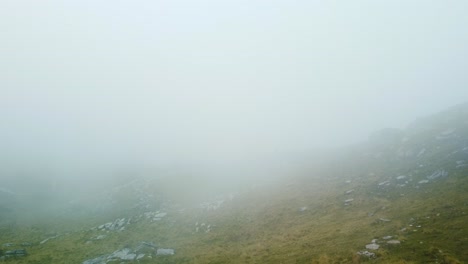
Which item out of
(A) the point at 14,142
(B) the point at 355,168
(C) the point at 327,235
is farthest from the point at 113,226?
(A) the point at 14,142

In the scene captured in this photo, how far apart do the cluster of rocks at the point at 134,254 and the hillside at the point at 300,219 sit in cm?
17

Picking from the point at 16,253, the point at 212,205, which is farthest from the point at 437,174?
the point at 16,253

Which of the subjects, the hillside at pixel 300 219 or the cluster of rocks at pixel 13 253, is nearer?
the hillside at pixel 300 219

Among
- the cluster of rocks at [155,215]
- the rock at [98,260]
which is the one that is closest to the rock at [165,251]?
the rock at [98,260]

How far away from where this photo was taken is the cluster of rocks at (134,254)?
138 feet

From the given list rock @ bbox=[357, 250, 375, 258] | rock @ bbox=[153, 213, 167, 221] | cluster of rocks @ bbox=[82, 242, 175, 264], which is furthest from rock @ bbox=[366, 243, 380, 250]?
rock @ bbox=[153, 213, 167, 221]

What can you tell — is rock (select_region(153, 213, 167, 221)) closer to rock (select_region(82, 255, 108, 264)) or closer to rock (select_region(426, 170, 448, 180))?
rock (select_region(82, 255, 108, 264))

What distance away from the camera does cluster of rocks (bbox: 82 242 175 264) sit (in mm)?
42031

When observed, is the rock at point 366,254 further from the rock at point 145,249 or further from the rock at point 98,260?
the rock at point 98,260

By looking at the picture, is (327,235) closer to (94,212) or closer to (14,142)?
(94,212)

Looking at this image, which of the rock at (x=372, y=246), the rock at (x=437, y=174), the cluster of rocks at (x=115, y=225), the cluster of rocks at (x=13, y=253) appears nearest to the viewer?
the rock at (x=372, y=246)

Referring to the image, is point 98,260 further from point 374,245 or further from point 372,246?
point 374,245

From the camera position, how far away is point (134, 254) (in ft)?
141

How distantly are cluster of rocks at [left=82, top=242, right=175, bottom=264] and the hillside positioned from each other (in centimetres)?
17
